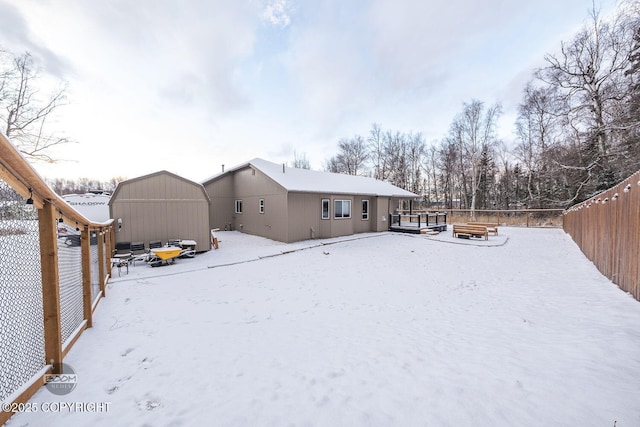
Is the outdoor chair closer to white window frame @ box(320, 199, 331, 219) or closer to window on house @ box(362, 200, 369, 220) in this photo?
white window frame @ box(320, 199, 331, 219)

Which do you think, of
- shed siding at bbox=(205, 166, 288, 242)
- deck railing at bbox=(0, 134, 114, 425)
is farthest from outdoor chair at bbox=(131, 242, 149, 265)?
shed siding at bbox=(205, 166, 288, 242)

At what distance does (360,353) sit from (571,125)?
1951cm

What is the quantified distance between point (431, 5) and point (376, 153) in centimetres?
2348

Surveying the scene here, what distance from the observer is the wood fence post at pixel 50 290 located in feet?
8.02

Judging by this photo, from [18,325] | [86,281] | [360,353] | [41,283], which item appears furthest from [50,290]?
[360,353]

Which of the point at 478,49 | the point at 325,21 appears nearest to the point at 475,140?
the point at 478,49

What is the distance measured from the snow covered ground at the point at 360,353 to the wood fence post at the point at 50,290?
13.6 inches

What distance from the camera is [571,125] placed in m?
14.2

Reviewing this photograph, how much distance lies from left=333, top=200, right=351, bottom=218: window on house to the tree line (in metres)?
11.5

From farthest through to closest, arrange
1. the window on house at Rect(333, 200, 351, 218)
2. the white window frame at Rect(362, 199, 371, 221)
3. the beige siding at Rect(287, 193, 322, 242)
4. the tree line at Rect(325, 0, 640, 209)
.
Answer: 1. the white window frame at Rect(362, 199, 371, 221)
2. the window on house at Rect(333, 200, 351, 218)
3. the beige siding at Rect(287, 193, 322, 242)
4. the tree line at Rect(325, 0, 640, 209)

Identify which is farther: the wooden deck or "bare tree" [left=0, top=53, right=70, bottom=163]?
the wooden deck

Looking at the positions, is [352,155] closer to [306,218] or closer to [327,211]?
[327,211]

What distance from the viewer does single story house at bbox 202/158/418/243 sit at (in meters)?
11.8

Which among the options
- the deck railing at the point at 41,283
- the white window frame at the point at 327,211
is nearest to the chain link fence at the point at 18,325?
the deck railing at the point at 41,283
